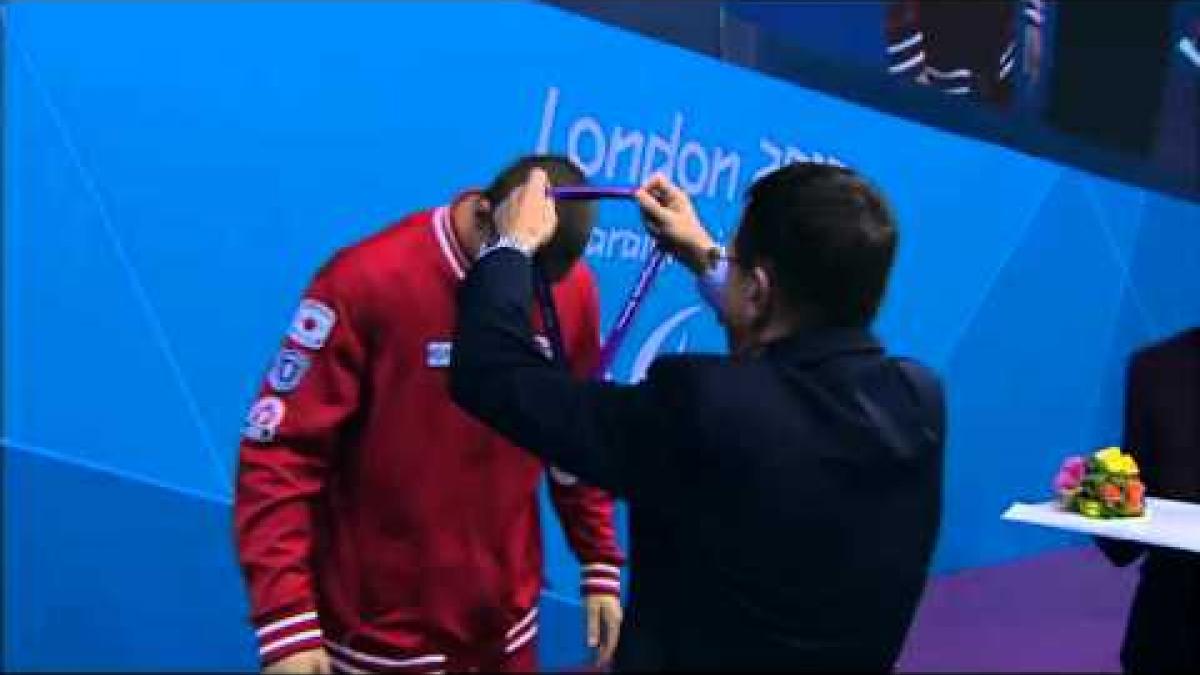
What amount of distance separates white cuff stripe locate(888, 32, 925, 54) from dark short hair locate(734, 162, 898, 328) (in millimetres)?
1161

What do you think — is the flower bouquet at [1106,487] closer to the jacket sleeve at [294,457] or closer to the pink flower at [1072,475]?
the pink flower at [1072,475]

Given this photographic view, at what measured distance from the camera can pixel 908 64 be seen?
2.22 meters

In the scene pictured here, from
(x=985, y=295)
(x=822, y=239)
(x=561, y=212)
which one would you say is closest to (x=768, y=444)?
(x=822, y=239)

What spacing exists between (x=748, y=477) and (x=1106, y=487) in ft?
2.06

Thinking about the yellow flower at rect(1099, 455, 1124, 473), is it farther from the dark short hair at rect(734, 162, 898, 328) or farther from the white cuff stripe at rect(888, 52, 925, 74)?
the white cuff stripe at rect(888, 52, 925, 74)

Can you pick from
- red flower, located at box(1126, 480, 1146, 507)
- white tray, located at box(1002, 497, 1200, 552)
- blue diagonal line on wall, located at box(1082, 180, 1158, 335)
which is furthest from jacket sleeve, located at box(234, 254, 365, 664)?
blue diagonal line on wall, located at box(1082, 180, 1158, 335)

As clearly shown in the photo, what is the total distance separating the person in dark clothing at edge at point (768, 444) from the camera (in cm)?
106

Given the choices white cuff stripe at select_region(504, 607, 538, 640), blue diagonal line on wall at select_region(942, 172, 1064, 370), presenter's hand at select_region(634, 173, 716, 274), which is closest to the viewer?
presenter's hand at select_region(634, 173, 716, 274)

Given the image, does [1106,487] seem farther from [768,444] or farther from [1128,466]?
[768,444]

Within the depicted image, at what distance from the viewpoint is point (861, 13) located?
2.25 m

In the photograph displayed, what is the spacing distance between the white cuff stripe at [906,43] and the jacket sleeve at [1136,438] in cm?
78

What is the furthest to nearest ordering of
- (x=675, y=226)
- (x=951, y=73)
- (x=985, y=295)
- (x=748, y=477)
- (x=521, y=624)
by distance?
(x=985, y=295) → (x=951, y=73) → (x=521, y=624) → (x=675, y=226) → (x=748, y=477)

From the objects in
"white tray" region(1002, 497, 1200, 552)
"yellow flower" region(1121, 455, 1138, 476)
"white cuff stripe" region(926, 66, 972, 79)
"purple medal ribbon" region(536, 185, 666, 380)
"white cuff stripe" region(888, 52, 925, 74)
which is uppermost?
"white cuff stripe" region(888, 52, 925, 74)

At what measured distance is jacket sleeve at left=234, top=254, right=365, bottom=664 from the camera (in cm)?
145
